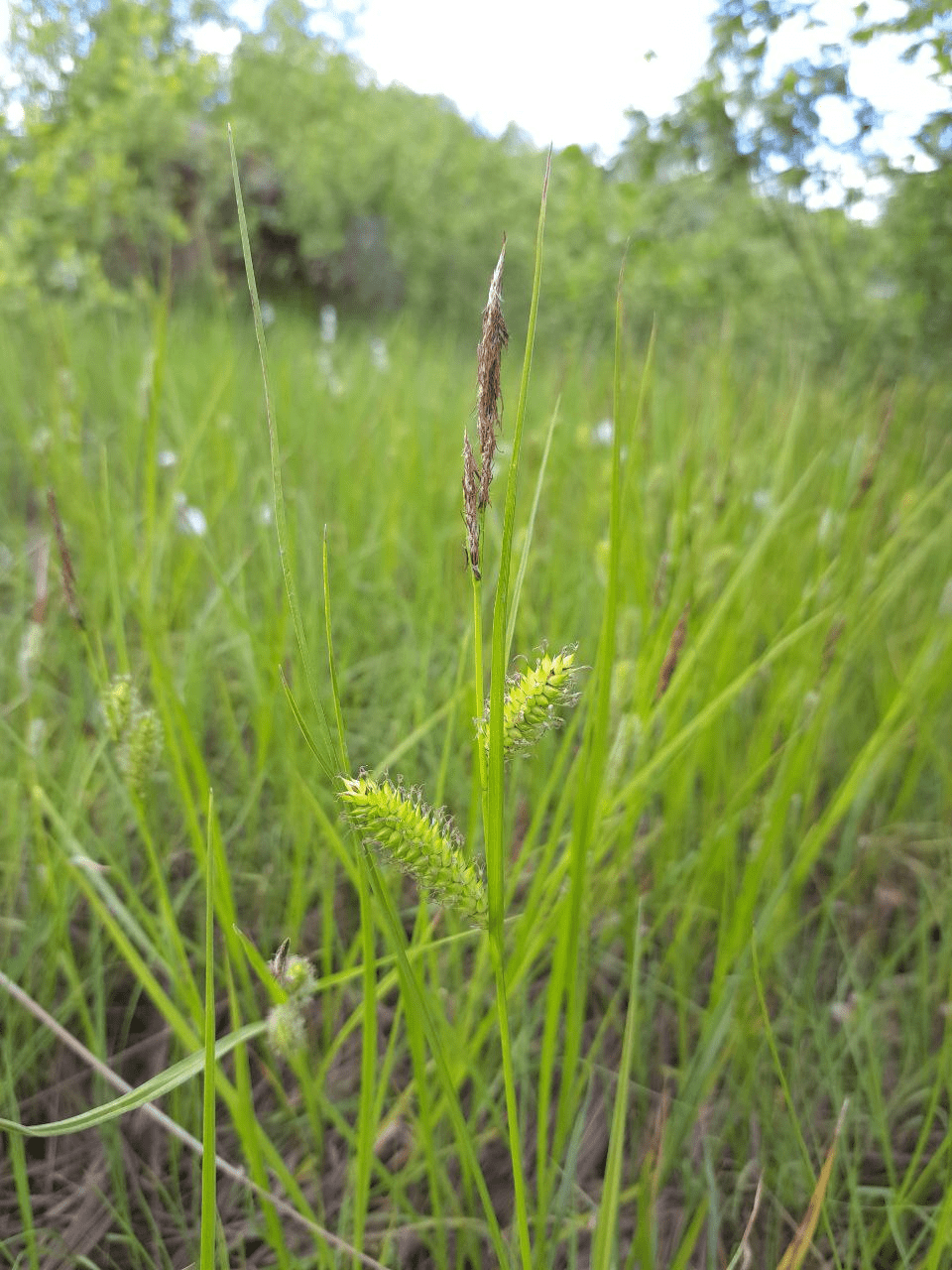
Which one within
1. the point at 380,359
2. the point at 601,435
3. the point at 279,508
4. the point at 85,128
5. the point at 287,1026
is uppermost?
the point at 85,128

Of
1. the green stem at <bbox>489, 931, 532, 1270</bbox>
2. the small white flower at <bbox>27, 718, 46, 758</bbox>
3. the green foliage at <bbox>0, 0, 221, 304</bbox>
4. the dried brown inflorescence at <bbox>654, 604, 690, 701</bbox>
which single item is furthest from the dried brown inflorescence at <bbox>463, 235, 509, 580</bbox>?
the green foliage at <bbox>0, 0, 221, 304</bbox>

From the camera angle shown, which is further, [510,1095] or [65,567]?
[65,567]

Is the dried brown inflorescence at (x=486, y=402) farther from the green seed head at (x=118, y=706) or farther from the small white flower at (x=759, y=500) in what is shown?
the small white flower at (x=759, y=500)

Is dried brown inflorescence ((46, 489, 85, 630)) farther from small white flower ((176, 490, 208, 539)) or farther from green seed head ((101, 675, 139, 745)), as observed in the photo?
small white flower ((176, 490, 208, 539))

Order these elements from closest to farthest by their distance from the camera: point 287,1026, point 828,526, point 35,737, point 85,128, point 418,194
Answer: point 287,1026 < point 35,737 < point 828,526 < point 85,128 < point 418,194

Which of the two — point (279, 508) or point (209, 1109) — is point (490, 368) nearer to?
point (279, 508)

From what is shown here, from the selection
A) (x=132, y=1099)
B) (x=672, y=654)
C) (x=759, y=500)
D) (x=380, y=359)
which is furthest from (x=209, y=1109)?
(x=380, y=359)
